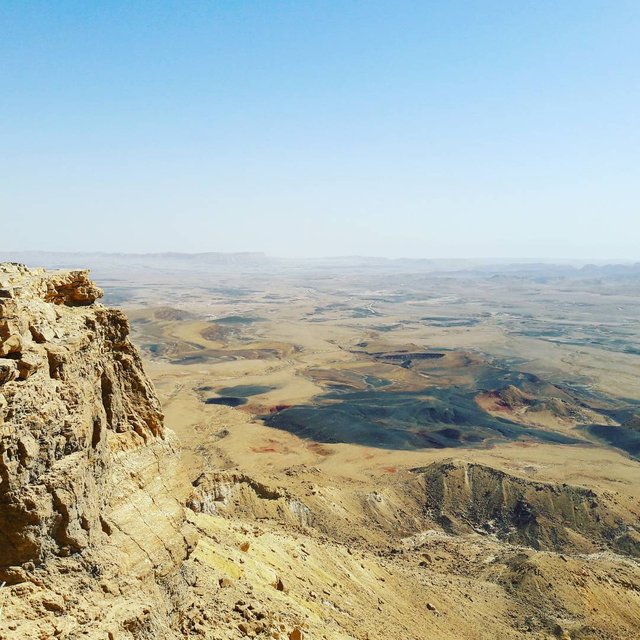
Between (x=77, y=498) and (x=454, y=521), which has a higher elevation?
(x=77, y=498)

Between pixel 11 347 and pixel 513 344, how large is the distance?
367 ft

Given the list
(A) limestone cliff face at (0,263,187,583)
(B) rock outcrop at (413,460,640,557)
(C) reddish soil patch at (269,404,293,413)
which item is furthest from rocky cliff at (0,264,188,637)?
(C) reddish soil patch at (269,404,293,413)

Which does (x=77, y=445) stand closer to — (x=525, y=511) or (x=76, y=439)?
(x=76, y=439)

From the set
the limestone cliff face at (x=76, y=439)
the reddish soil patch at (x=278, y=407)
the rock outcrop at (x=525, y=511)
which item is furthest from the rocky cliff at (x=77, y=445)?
the reddish soil patch at (x=278, y=407)

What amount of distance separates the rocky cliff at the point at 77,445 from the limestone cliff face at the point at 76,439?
0.7 inches

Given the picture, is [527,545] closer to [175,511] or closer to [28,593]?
[175,511]

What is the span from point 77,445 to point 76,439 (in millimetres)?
137

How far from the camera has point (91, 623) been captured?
8.45 metres

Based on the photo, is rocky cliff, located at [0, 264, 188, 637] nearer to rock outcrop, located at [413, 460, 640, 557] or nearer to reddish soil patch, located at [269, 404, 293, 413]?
rock outcrop, located at [413, 460, 640, 557]

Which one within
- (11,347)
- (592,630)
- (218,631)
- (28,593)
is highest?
(11,347)

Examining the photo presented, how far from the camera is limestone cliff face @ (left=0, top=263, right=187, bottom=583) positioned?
8.09m

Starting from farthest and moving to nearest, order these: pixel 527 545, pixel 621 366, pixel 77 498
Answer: pixel 621 366 < pixel 527 545 < pixel 77 498

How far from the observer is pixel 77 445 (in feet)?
29.8

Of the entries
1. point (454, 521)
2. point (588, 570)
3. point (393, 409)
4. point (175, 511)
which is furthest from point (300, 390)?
point (175, 511)
